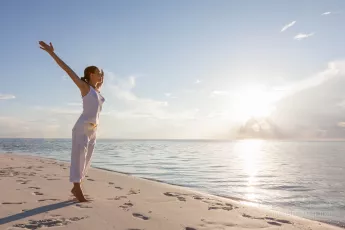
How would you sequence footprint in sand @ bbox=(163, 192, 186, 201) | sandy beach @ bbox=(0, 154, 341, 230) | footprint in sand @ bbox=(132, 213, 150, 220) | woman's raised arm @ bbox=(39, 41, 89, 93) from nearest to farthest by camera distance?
sandy beach @ bbox=(0, 154, 341, 230) < footprint in sand @ bbox=(132, 213, 150, 220) < woman's raised arm @ bbox=(39, 41, 89, 93) < footprint in sand @ bbox=(163, 192, 186, 201)

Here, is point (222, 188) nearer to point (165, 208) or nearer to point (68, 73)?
point (165, 208)

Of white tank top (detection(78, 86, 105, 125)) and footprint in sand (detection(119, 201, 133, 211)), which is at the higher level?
white tank top (detection(78, 86, 105, 125))

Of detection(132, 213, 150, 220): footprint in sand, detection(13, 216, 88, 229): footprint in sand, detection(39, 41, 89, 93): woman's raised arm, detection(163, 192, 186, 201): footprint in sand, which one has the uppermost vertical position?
detection(39, 41, 89, 93): woman's raised arm

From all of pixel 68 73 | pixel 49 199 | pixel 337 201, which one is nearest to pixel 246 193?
pixel 337 201

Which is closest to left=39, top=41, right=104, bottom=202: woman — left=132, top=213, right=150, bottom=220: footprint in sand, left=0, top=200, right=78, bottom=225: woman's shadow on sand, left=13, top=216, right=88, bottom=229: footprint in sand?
left=0, top=200, right=78, bottom=225: woman's shadow on sand

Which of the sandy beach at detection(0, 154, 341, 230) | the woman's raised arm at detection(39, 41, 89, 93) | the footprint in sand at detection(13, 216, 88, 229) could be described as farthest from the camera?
the woman's raised arm at detection(39, 41, 89, 93)

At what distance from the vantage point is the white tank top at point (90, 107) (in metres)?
5.39

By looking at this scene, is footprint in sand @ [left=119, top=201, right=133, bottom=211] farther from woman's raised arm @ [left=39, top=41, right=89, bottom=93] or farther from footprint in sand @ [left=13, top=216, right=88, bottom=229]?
woman's raised arm @ [left=39, top=41, right=89, bottom=93]

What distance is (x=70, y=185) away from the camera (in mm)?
8031

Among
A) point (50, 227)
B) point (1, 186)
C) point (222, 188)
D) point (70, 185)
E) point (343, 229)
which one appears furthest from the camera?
point (222, 188)

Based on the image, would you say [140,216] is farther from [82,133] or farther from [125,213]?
[82,133]

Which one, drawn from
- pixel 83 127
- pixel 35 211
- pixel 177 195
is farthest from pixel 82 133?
pixel 177 195

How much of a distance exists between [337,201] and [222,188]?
367 centimetres

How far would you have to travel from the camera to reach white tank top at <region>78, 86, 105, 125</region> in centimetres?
539
